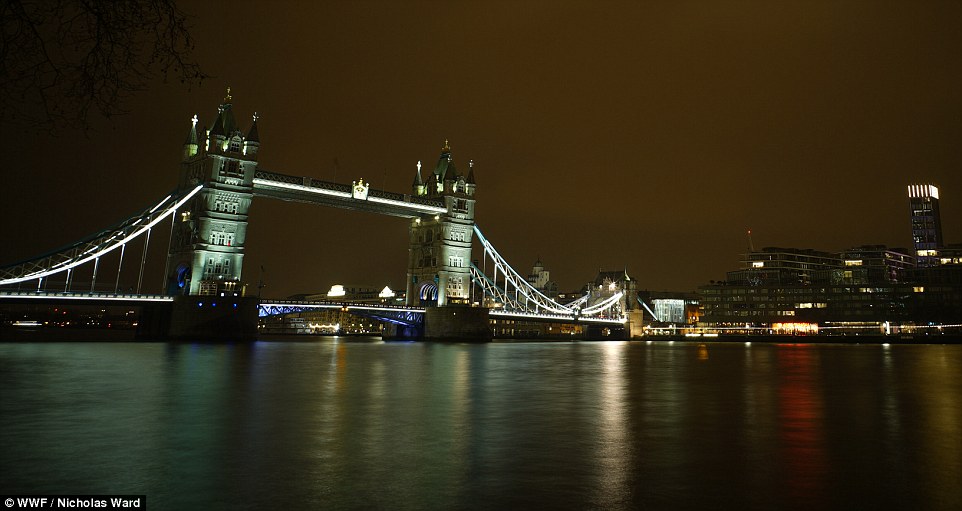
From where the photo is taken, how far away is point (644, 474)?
7.45m

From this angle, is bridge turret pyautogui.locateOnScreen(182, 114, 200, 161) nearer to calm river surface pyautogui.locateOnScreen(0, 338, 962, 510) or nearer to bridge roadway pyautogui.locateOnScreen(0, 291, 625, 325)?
bridge roadway pyautogui.locateOnScreen(0, 291, 625, 325)

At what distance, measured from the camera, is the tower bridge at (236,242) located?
2254 inches

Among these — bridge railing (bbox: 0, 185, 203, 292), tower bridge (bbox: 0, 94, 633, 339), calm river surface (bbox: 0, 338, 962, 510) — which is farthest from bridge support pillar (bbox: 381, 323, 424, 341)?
calm river surface (bbox: 0, 338, 962, 510)

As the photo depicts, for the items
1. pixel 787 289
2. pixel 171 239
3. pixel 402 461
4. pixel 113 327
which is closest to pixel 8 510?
pixel 402 461

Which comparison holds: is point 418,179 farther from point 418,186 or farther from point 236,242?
point 236,242

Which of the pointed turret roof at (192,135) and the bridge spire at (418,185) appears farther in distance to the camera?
the bridge spire at (418,185)

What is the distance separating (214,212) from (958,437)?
205 feet

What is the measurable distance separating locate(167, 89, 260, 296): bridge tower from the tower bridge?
10 centimetres

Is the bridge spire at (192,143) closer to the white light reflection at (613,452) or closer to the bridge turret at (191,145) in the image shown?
the bridge turret at (191,145)

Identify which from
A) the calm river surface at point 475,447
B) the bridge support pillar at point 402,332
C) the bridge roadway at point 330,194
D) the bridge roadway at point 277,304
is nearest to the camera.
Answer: the calm river surface at point 475,447

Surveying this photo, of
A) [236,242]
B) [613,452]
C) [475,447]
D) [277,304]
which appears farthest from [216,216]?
[613,452]

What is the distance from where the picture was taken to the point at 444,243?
83.9m

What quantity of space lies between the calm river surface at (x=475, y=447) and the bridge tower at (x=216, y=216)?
44958mm

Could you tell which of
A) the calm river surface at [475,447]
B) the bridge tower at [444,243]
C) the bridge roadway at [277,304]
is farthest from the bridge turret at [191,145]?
the calm river surface at [475,447]
